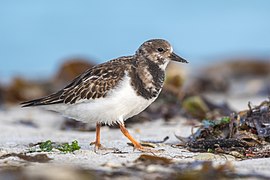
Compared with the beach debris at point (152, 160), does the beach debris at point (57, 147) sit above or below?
above

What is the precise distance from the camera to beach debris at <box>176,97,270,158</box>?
4582 mm

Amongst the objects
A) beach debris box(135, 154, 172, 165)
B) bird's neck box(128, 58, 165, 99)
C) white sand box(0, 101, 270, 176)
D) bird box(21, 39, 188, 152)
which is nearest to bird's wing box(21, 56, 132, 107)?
bird box(21, 39, 188, 152)

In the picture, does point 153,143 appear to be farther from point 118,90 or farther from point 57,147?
point 57,147

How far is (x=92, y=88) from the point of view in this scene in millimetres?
4895

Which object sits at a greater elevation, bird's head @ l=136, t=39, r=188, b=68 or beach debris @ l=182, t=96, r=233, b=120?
bird's head @ l=136, t=39, r=188, b=68

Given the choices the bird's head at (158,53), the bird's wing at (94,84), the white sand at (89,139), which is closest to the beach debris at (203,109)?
the white sand at (89,139)

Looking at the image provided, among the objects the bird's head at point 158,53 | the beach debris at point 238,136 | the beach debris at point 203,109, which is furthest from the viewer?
the beach debris at point 203,109

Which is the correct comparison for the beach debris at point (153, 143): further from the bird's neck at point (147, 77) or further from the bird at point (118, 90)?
the bird's neck at point (147, 77)

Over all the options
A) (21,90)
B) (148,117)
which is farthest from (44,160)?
(21,90)

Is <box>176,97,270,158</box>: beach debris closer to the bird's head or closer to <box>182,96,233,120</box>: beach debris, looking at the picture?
the bird's head

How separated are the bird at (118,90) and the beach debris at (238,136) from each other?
0.45 meters

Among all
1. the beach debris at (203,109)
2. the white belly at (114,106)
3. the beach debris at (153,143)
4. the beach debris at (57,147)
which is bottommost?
the beach debris at (57,147)

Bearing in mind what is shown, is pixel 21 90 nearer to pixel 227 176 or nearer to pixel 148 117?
pixel 148 117

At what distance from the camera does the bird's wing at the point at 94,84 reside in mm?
4824
